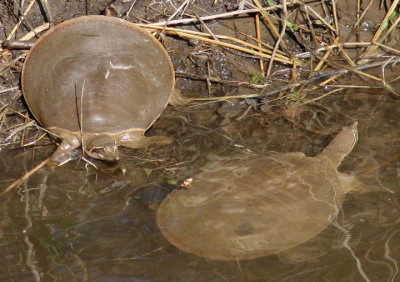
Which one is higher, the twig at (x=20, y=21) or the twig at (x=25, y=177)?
the twig at (x=20, y=21)

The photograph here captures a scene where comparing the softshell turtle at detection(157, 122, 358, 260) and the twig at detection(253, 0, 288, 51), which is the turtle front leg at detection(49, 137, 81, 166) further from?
the twig at detection(253, 0, 288, 51)

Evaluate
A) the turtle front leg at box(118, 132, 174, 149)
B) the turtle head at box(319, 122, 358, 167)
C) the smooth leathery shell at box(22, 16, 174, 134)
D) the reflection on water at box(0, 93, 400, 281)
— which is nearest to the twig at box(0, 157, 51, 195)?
the reflection on water at box(0, 93, 400, 281)

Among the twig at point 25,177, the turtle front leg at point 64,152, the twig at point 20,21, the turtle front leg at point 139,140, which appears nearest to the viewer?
the twig at point 25,177

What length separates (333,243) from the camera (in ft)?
8.04

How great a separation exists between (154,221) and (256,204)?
18.3 inches

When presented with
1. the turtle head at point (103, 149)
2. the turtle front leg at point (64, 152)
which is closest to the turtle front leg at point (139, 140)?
the turtle head at point (103, 149)

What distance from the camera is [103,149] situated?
3.03 metres

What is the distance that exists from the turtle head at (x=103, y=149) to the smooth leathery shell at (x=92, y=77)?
0.09 metres

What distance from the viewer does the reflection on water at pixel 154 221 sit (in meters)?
2.32

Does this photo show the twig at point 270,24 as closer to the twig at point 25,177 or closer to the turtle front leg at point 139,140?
the turtle front leg at point 139,140

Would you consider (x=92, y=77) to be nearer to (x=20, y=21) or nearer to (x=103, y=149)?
(x=103, y=149)

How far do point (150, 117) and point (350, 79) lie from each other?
4.37 feet

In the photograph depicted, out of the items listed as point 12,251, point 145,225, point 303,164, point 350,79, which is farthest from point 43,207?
point 350,79

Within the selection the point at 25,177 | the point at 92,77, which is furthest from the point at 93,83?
the point at 25,177
